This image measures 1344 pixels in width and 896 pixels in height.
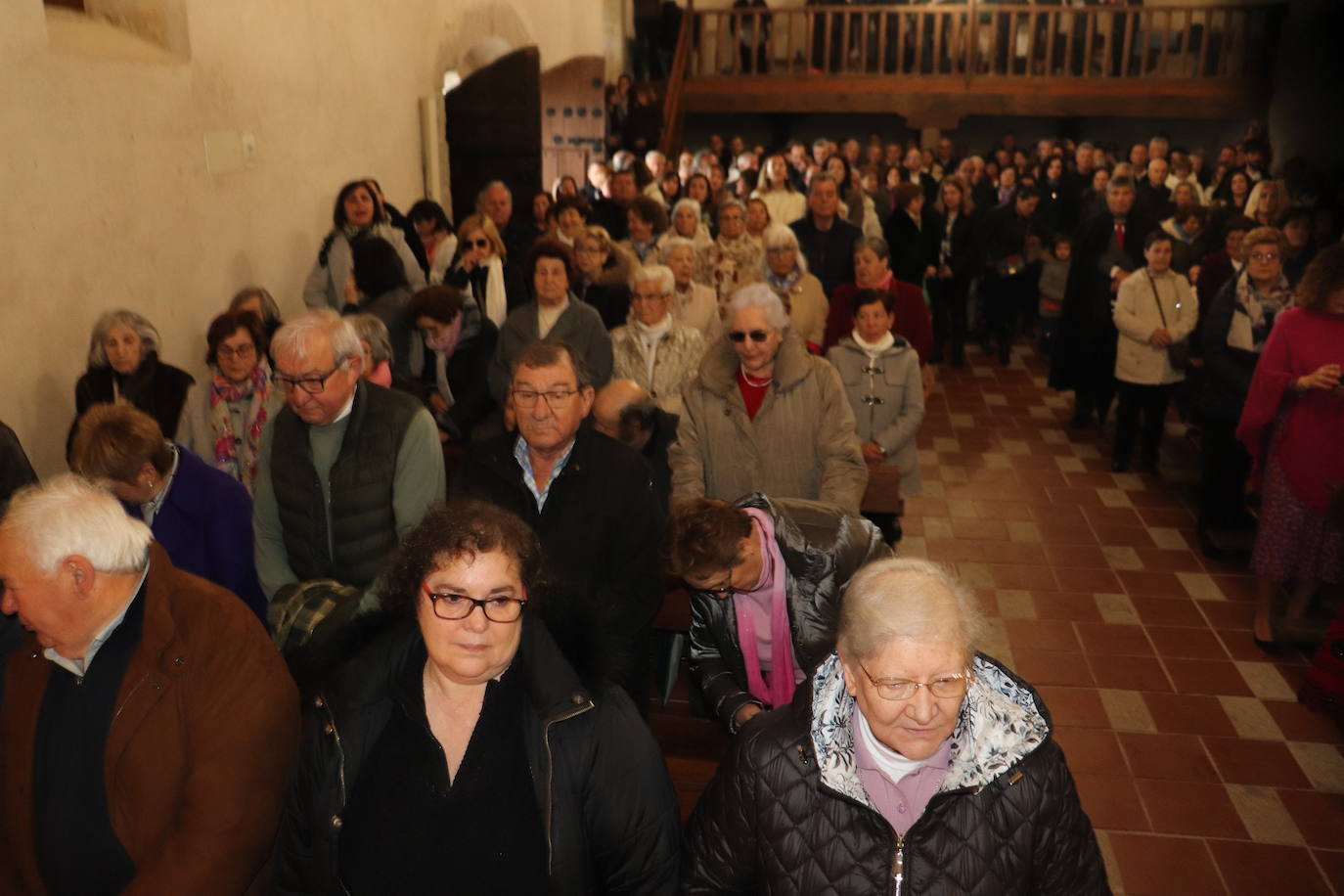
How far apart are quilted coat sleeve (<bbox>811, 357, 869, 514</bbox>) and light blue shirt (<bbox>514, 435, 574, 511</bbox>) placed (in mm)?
1134

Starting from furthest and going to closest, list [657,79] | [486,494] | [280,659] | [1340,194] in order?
[657,79] → [1340,194] → [486,494] → [280,659]

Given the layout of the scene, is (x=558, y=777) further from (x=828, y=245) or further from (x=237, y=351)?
(x=828, y=245)

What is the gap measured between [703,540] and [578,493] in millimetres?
585

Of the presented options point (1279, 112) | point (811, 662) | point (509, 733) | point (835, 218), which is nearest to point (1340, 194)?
point (1279, 112)

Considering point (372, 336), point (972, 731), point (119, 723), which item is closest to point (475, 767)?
point (119, 723)

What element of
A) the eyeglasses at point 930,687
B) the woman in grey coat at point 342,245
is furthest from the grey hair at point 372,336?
the eyeglasses at point 930,687

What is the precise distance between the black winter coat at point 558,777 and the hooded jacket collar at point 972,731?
0.33 meters

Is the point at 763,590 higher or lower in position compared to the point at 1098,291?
lower

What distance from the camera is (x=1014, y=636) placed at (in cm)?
558

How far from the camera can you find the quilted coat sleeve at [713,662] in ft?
10.2

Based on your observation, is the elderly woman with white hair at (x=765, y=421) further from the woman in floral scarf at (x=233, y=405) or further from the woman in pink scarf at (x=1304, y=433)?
the woman in pink scarf at (x=1304, y=433)

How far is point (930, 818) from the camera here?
2.14m

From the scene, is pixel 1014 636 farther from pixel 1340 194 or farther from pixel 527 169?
pixel 1340 194

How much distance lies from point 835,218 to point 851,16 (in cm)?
1194
